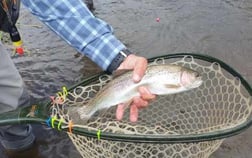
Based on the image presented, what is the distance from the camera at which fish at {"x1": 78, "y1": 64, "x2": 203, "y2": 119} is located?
102 inches

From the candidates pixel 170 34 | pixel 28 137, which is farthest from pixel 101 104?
pixel 170 34

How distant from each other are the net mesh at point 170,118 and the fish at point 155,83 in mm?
168

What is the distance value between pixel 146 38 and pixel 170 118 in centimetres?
223

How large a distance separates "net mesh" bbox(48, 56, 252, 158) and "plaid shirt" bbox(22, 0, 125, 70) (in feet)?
0.80

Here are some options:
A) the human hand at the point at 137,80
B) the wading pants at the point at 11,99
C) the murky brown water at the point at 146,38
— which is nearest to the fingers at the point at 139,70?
the human hand at the point at 137,80

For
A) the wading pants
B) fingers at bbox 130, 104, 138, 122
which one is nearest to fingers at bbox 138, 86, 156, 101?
fingers at bbox 130, 104, 138, 122

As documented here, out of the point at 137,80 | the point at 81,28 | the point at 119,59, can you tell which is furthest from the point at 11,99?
the point at 137,80

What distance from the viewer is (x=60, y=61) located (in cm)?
504

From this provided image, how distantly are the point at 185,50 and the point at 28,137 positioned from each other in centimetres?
231

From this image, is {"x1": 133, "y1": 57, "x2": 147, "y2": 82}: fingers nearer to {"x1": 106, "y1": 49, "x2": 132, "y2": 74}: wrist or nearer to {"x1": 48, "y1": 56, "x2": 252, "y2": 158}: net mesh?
{"x1": 106, "y1": 49, "x2": 132, "y2": 74}: wrist

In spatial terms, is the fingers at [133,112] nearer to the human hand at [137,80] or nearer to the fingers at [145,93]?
the human hand at [137,80]

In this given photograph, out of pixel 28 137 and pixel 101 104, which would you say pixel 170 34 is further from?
pixel 101 104

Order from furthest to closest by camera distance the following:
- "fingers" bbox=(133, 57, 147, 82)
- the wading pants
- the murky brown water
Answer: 1. the murky brown water
2. the wading pants
3. "fingers" bbox=(133, 57, 147, 82)

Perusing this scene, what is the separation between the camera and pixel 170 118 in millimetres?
3383
